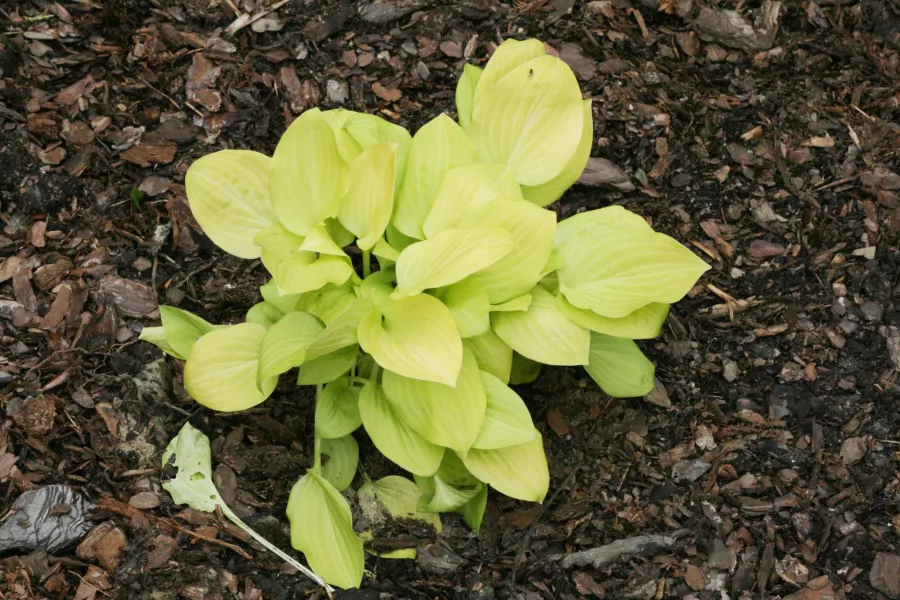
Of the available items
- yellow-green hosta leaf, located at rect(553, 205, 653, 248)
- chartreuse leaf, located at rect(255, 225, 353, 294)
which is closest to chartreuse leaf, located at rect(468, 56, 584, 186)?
yellow-green hosta leaf, located at rect(553, 205, 653, 248)

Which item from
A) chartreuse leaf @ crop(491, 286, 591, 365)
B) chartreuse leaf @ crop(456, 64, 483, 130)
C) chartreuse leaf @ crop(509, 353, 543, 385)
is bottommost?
chartreuse leaf @ crop(509, 353, 543, 385)

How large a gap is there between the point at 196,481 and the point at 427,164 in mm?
1019

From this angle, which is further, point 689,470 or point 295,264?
point 689,470

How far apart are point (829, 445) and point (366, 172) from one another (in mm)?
1506

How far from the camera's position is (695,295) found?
97.0 inches

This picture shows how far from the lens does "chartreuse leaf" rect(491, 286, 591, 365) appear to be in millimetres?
1856

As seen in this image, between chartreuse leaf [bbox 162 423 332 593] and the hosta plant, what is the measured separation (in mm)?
164

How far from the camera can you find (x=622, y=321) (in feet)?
6.23

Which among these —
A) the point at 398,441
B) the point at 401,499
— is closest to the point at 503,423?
the point at 398,441

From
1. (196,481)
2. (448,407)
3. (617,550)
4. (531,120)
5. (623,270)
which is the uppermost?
(531,120)

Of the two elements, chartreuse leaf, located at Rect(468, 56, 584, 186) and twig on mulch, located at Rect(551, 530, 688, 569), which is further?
twig on mulch, located at Rect(551, 530, 688, 569)

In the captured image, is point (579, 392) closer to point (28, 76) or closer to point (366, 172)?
point (366, 172)

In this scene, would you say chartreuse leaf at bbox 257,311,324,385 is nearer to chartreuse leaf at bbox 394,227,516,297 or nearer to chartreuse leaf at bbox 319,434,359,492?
chartreuse leaf at bbox 394,227,516,297

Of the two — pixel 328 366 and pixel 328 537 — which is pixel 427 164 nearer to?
pixel 328 366
